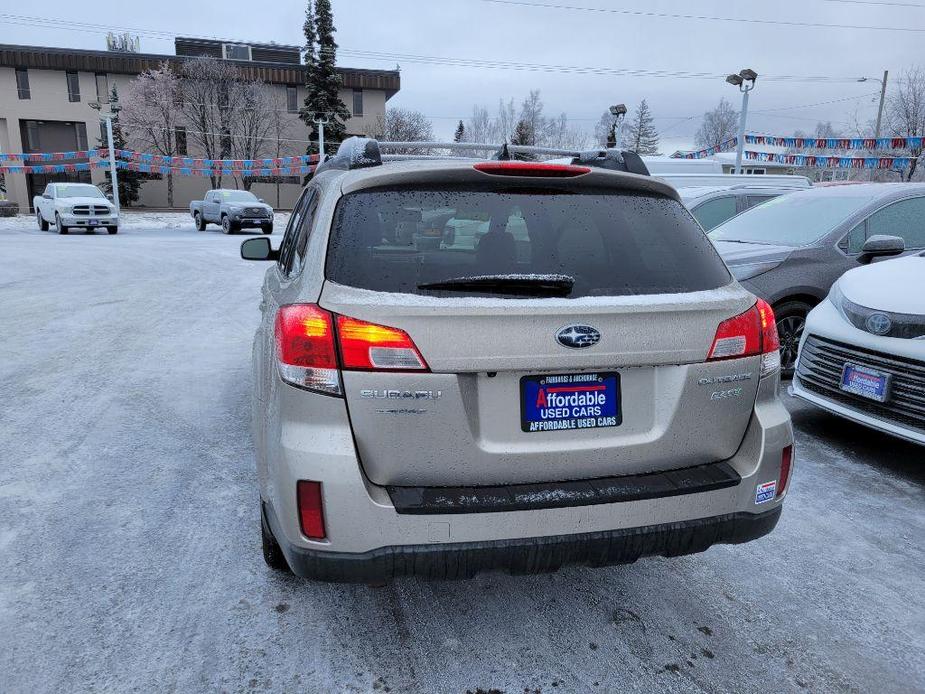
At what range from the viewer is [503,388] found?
7.17 ft

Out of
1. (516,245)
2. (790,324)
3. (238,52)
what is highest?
(238,52)

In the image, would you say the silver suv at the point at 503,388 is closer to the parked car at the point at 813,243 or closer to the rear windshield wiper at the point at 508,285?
the rear windshield wiper at the point at 508,285

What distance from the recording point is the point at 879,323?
430 cm

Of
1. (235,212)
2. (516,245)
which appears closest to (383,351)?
(516,245)

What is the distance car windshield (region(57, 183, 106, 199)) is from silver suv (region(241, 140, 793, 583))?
1037 inches

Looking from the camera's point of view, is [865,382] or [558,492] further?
[865,382]

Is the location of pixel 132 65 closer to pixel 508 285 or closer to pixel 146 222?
pixel 146 222

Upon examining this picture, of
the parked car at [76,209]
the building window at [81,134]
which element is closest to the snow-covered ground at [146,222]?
the parked car at [76,209]

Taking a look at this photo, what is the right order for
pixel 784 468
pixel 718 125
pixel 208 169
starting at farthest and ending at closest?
1. pixel 718 125
2. pixel 208 169
3. pixel 784 468

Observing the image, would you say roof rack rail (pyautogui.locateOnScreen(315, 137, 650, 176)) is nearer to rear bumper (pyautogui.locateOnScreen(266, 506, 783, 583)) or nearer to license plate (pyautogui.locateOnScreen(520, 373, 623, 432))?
license plate (pyautogui.locateOnScreen(520, 373, 623, 432))

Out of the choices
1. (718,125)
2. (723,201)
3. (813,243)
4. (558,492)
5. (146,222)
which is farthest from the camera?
(718,125)

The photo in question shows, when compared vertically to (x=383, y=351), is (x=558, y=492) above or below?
below

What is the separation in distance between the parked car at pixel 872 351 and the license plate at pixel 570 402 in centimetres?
281

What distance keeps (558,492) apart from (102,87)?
54.2 metres
